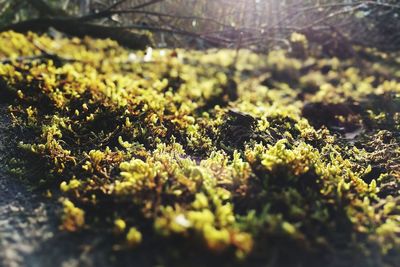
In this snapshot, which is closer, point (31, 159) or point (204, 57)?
point (31, 159)

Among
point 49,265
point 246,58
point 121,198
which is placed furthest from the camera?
point 246,58

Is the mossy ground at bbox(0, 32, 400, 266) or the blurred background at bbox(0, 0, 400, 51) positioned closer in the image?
the mossy ground at bbox(0, 32, 400, 266)

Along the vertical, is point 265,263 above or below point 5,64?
below

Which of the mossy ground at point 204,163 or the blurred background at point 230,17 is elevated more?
the blurred background at point 230,17

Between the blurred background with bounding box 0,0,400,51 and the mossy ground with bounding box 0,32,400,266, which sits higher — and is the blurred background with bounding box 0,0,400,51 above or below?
above

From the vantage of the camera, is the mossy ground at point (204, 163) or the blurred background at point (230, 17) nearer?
the mossy ground at point (204, 163)

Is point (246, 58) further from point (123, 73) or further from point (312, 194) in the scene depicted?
point (312, 194)

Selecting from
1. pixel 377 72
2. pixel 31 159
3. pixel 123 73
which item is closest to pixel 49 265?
pixel 31 159

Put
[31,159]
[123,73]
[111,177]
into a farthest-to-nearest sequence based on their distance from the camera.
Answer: [123,73]
[31,159]
[111,177]
